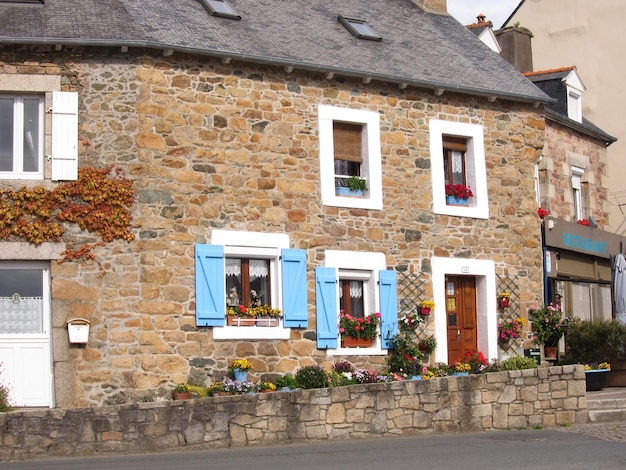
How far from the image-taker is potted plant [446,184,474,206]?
64.1 ft

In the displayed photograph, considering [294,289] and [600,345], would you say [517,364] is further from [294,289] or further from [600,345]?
[294,289]

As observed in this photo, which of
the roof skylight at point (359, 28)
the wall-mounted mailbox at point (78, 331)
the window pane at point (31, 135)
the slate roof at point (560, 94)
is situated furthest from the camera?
the slate roof at point (560, 94)

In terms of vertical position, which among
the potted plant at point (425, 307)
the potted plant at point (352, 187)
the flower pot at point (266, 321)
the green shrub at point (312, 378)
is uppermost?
the potted plant at point (352, 187)

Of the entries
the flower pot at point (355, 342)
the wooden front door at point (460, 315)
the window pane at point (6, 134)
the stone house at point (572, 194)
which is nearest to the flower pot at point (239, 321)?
the flower pot at point (355, 342)

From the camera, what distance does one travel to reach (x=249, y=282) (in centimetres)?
1731

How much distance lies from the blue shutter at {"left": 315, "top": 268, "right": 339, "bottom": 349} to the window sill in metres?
0.60

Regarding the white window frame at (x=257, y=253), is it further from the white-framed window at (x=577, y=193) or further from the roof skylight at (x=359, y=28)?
the white-framed window at (x=577, y=193)

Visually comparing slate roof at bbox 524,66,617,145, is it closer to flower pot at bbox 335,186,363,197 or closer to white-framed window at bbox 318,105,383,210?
white-framed window at bbox 318,105,383,210

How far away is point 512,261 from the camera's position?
20031 mm

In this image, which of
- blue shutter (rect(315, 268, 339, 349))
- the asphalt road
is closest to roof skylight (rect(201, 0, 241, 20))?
blue shutter (rect(315, 268, 339, 349))

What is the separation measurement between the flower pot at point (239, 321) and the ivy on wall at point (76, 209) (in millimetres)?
1966

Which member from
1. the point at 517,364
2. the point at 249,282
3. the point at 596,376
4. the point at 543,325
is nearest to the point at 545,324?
the point at 543,325

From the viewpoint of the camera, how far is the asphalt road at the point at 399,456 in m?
12.4

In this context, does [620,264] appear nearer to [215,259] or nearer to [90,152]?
[215,259]
